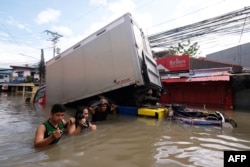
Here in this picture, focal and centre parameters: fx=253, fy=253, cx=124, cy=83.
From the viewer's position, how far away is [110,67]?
30.5 ft

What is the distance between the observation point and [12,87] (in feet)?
139

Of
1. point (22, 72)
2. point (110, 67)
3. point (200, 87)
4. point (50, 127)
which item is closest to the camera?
point (50, 127)

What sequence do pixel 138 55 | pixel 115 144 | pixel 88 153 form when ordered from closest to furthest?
pixel 88 153 → pixel 115 144 → pixel 138 55

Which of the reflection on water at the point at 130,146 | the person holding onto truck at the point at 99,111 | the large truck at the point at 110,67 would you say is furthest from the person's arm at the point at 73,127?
the large truck at the point at 110,67

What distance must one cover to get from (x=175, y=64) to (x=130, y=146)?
1674 cm

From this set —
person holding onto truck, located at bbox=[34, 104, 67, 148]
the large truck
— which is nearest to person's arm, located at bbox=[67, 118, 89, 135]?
person holding onto truck, located at bbox=[34, 104, 67, 148]

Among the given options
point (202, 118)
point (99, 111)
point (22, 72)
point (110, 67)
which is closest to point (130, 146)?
point (99, 111)

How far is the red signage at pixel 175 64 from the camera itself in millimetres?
20516

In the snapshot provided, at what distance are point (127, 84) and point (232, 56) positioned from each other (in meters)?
19.4

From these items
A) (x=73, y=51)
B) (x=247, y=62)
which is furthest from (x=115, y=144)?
(x=247, y=62)

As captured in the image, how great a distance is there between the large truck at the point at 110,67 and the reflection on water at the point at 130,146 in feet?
6.61

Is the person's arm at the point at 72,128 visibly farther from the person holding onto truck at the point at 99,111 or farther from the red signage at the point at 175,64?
the red signage at the point at 175,64

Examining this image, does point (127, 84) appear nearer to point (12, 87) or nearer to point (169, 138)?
point (169, 138)

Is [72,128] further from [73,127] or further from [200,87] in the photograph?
[200,87]
